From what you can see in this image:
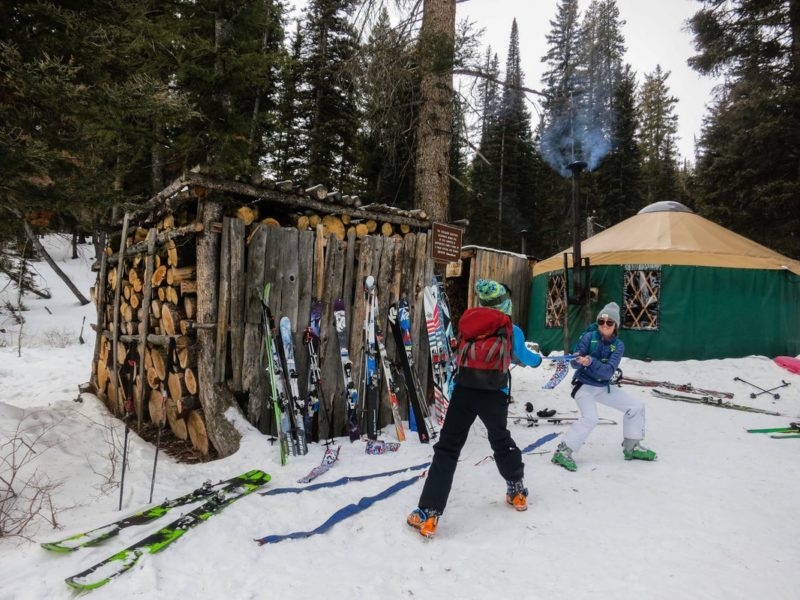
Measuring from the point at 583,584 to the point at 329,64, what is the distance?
18027 millimetres

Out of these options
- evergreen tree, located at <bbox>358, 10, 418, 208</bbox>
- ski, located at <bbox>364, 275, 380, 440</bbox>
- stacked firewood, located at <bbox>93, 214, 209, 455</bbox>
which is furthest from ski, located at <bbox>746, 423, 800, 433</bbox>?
evergreen tree, located at <bbox>358, 10, 418, 208</bbox>

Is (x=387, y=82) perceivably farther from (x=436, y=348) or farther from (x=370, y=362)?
(x=370, y=362)

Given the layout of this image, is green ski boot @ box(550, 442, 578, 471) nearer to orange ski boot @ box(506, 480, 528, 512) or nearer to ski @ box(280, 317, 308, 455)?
orange ski boot @ box(506, 480, 528, 512)

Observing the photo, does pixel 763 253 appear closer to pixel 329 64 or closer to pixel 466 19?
pixel 466 19

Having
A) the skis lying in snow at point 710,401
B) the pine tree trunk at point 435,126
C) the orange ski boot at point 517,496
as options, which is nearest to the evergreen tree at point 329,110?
the pine tree trunk at point 435,126

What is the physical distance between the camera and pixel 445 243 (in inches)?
222

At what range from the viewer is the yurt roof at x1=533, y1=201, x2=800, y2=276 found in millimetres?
9547

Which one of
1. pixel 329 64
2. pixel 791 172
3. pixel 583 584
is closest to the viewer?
pixel 583 584

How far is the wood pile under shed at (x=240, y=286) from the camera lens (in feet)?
13.8

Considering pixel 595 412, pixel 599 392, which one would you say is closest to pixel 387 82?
pixel 599 392

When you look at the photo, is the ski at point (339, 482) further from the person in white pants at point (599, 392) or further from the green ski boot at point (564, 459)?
the person in white pants at point (599, 392)

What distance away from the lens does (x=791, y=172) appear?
13156mm

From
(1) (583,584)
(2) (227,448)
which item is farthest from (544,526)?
(2) (227,448)

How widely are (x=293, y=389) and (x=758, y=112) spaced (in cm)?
1512
